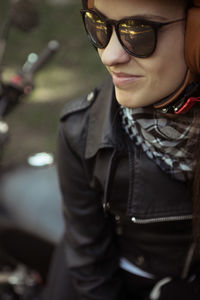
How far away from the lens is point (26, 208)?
163cm

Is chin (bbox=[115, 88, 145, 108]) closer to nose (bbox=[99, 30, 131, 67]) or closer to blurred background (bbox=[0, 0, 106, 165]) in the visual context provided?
nose (bbox=[99, 30, 131, 67])

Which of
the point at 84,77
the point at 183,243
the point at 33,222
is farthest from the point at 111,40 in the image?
the point at 84,77

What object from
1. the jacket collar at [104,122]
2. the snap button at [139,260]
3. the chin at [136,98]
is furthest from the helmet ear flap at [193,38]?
the snap button at [139,260]

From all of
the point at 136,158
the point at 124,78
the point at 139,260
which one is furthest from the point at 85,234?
the point at 124,78

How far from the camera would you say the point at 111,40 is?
3.20 feet

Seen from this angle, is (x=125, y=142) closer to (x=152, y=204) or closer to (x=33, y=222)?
(x=152, y=204)

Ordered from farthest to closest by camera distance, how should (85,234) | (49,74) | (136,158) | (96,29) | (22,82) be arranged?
1. (49,74)
2. (22,82)
3. (85,234)
4. (136,158)
5. (96,29)

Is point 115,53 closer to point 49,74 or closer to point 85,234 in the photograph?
point 85,234

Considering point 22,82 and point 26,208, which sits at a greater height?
point 22,82

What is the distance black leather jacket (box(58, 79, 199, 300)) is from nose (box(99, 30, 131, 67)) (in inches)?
8.5

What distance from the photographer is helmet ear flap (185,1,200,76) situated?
0.89m

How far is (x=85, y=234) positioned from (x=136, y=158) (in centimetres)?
33

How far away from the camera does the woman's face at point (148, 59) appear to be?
0.91 meters

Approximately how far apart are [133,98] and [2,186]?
2.66ft
